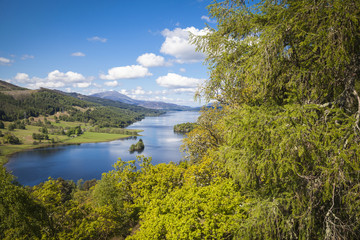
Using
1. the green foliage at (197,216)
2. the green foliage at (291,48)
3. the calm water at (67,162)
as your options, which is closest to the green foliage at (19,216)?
the green foliage at (197,216)

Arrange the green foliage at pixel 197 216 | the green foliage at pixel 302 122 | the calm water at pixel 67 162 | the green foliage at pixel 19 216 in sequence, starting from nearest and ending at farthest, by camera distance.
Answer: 1. the green foliage at pixel 302 122
2. the green foliage at pixel 197 216
3. the green foliage at pixel 19 216
4. the calm water at pixel 67 162

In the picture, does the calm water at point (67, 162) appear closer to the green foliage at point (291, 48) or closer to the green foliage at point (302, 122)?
the green foliage at point (291, 48)

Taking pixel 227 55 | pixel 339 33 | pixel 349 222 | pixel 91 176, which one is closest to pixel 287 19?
pixel 339 33

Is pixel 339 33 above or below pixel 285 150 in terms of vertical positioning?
above

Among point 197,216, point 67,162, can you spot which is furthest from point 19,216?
point 67,162

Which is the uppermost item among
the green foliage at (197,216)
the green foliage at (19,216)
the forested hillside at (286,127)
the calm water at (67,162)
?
the forested hillside at (286,127)

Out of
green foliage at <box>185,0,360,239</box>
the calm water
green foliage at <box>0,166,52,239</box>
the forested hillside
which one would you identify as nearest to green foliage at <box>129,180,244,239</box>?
the forested hillside

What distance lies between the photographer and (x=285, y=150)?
13.6ft

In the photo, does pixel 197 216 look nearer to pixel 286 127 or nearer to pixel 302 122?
pixel 286 127

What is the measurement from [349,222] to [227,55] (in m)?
4.99

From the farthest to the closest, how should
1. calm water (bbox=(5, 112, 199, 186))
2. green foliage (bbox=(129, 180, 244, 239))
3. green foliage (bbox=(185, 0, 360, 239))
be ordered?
calm water (bbox=(5, 112, 199, 186)) → green foliage (bbox=(129, 180, 244, 239)) → green foliage (bbox=(185, 0, 360, 239))

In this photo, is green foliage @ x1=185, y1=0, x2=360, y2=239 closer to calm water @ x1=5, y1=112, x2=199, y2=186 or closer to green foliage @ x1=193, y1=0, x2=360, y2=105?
green foliage @ x1=193, y1=0, x2=360, y2=105

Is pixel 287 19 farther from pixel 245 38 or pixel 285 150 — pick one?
pixel 285 150

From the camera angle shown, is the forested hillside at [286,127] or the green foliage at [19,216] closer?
the forested hillside at [286,127]
